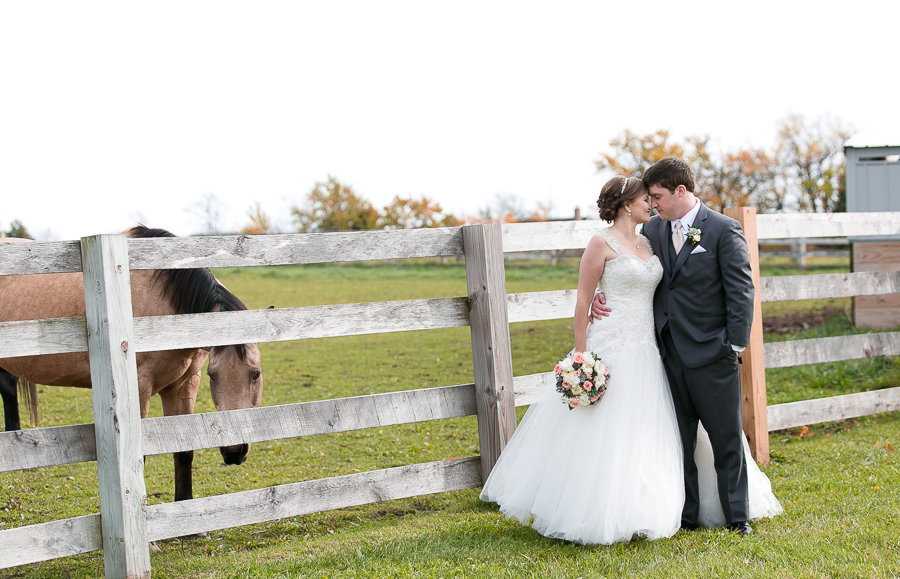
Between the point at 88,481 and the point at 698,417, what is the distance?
A: 4.96 meters

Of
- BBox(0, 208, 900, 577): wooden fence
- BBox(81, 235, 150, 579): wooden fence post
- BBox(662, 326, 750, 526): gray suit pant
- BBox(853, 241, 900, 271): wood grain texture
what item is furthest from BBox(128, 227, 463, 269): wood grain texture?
BBox(853, 241, 900, 271): wood grain texture

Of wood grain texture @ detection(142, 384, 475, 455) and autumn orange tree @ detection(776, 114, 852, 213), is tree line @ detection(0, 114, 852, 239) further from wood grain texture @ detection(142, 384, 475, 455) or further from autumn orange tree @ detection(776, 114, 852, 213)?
wood grain texture @ detection(142, 384, 475, 455)

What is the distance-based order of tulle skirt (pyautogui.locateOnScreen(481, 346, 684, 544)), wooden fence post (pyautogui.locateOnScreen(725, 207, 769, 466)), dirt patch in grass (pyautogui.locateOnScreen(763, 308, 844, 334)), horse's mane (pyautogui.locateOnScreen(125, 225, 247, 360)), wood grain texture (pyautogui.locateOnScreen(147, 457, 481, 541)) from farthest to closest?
1. dirt patch in grass (pyautogui.locateOnScreen(763, 308, 844, 334))
2. wooden fence post (pyautogui.locateOnScreen(725, 207, 769, 466))
3. horse's mane (pyautogui.locateOnScreen(125, 225, 247, 360))
4. wood grain texture (pyautogui.locateOnScreen(147, 457, 481, 541))
5. tulle skirt (pyautogui.locateOnScreen(481, 346, 684, 544))

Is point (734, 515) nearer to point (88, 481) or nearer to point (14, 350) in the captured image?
point (14, 350)

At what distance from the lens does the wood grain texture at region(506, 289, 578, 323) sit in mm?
4480

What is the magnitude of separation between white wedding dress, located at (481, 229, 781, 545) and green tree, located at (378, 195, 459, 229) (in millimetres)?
47854

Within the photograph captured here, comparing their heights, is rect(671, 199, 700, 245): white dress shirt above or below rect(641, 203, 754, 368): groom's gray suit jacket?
above

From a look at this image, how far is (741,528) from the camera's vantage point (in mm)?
3691

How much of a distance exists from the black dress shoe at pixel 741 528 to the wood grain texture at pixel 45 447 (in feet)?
11.4

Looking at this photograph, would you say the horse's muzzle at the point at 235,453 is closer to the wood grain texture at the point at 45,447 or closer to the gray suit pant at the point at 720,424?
the wood grain texture at the point at 45,447

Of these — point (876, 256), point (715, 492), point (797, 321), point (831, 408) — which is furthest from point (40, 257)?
point (797, 321)

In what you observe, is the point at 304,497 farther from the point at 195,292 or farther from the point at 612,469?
the point at 612,469

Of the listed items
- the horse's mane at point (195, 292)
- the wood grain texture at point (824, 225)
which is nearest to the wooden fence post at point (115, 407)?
the horse's mane at point (195, 292)

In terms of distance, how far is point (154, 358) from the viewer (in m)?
4.50
